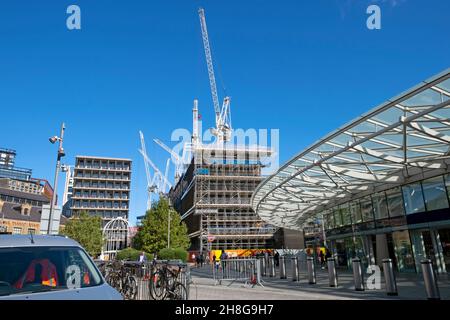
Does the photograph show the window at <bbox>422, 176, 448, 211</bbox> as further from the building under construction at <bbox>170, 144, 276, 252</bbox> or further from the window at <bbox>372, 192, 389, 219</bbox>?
the building under construction at <bbox>170, 144, 276, 252</bbox>

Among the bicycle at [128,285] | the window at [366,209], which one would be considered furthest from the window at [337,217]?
the bicycle at [128,285]

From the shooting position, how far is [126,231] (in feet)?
305


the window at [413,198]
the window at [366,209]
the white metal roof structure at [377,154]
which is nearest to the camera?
the white metal roof structure at [377,154]

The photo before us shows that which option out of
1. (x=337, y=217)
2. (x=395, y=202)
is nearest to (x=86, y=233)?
(x=337, y=217)

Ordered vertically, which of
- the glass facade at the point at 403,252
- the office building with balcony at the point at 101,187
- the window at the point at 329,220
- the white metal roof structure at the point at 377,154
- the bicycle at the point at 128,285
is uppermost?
the office building with balcony at the point at 101,187

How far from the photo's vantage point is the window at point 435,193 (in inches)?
591

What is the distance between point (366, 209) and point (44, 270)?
66.7 feet

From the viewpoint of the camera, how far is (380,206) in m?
19.5

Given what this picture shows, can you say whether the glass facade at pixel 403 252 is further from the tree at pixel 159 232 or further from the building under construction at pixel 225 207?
the building under construction at pixel 225 207

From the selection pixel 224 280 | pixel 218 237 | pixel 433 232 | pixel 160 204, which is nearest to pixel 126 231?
pixel 218 237

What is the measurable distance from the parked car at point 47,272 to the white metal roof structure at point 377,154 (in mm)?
9332

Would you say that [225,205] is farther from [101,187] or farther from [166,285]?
[166,285]

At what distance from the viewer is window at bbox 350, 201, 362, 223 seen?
21719mm
